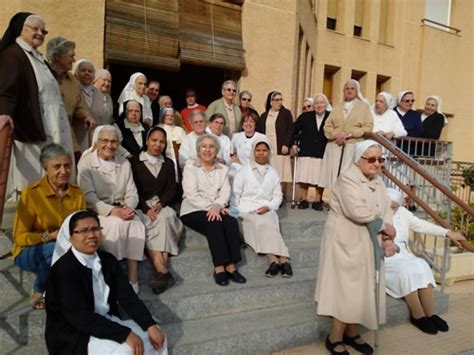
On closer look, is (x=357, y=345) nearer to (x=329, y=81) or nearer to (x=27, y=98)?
(x=27, y=98)

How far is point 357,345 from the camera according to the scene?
3750 millimetres

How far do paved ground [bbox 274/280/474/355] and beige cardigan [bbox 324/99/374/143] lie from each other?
8.24 ft

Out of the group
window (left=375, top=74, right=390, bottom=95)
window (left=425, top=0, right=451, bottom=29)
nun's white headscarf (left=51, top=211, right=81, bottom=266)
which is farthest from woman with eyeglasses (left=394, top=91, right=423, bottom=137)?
window (left=425, top=0, right=451, bottom=29)

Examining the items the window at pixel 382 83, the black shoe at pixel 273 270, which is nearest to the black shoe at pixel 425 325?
the black shoe at pixel 273 270

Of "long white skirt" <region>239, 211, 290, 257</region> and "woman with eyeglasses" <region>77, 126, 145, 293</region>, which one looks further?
"long white skirt" <region>239, 211, 290, 257</region>

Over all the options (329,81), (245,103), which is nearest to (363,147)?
(245,103)

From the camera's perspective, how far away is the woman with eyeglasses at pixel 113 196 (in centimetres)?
376

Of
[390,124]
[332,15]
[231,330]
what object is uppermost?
[332,15]

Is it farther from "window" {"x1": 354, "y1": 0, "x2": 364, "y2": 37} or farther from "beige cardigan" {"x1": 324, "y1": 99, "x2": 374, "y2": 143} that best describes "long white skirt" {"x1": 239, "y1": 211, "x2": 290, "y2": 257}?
"window" {"x1": 354, "y1": 0, "x2": 364, "y2": 37}

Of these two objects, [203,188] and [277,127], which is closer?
[203,188]

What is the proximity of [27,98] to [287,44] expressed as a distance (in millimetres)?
5784

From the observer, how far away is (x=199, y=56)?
25.3 feet

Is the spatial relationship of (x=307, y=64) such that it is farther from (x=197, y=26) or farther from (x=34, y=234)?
(x=34, y=234)

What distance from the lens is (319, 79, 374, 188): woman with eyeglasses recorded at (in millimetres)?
6059
